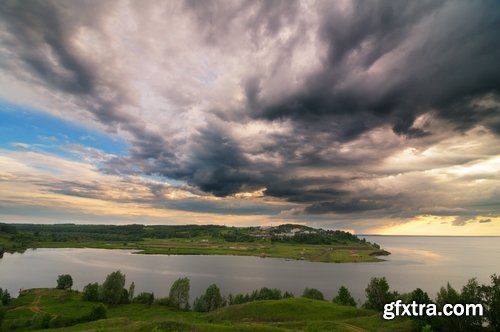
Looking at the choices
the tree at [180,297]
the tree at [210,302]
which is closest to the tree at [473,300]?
the tree at [210,302]

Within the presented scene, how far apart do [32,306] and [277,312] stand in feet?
281

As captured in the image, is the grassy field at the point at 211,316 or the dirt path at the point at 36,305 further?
the dirt path at the point at 36,305

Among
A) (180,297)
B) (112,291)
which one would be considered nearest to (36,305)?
(112,291)

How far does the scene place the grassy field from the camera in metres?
64.8

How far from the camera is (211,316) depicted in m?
95.9

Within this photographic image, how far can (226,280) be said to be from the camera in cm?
17338

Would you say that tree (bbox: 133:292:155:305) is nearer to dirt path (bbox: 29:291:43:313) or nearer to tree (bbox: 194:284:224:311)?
tree (bbox: 194:284:224:311)

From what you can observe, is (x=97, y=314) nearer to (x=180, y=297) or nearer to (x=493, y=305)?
(x=180, y=297)

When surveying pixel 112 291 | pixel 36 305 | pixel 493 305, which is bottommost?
pixel 36 305

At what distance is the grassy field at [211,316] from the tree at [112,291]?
482cm

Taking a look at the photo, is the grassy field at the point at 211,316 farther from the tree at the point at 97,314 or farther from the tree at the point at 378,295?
the tree at the point at 378,295

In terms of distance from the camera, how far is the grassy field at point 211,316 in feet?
212

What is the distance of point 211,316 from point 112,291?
1859 inches

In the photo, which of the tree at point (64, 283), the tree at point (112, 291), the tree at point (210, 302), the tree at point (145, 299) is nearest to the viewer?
the tree at point (210, 302)
